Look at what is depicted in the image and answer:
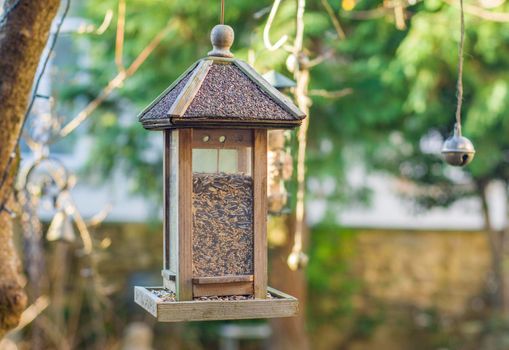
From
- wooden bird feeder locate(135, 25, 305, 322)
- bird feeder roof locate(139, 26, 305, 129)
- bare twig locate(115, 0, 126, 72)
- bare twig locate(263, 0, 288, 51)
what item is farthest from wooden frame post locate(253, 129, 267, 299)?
bare twig locate(115, 0, 126, 72)

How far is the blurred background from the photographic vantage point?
5.70 metres

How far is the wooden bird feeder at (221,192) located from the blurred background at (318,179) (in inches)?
43.4

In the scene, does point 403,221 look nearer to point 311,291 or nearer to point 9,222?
point 311,291

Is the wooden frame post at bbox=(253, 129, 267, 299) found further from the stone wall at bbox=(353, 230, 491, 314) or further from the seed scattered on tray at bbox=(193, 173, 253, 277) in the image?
the stone wall at bbox=(353, 230, 491, 314)

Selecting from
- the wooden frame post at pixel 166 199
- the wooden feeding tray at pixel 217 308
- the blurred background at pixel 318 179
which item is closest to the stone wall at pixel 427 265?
the blurred background at pixel 318 179

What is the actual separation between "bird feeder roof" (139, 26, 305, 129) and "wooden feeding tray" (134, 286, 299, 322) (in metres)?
0.53

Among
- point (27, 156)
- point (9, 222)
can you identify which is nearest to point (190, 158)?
point (9, 222)

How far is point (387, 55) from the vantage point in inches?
262

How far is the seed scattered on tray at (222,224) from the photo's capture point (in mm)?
2910

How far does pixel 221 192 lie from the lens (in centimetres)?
293

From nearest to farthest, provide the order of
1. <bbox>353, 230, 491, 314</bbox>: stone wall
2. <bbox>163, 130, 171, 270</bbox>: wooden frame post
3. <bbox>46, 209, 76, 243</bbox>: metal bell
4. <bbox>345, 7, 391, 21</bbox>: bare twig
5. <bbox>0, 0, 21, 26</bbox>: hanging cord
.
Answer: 1. <bbox>0, 0, 21, 26</bbox>: hanging cord
2. <bbox>163, 130, 171, 270</bbox>: wooden frame post
3. <bbox>46, 209, 76, 243</bbox>: metal bell
4. <bbox>345, 7, 391, 21</bbox>: bare twig
5. <bbox>353, 230, 491, 314</bbox>: stone wall

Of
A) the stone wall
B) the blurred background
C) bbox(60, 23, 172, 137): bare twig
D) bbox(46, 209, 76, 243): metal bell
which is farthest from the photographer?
the stone wall

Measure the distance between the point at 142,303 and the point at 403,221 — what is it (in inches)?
273

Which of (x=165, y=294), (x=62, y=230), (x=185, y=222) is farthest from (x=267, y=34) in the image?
(x=62, y=230)
